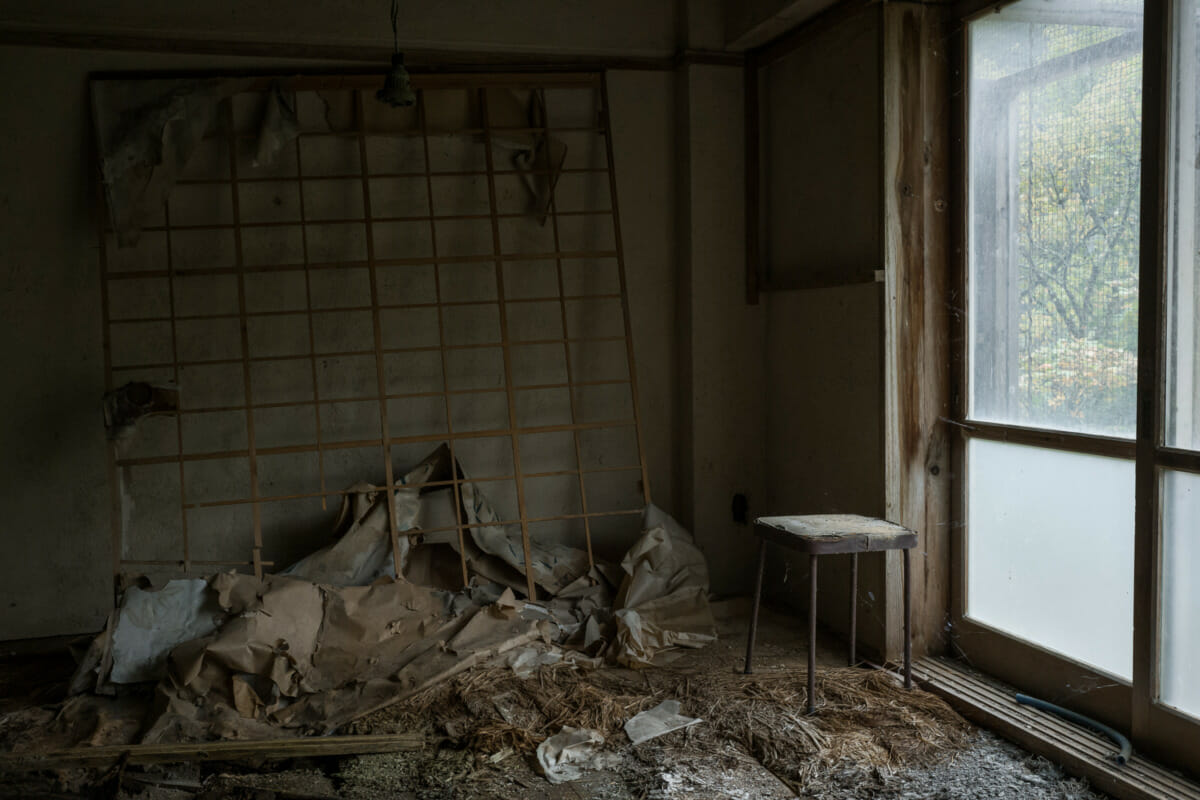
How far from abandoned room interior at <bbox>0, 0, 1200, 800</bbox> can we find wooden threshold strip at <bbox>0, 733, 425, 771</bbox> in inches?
0.6

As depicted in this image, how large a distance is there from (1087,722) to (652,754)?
A: 140 cm

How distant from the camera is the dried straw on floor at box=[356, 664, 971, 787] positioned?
3.10m

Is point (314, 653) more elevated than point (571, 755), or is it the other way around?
point (314, 653)

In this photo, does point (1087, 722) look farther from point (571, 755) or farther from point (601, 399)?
point (601, 399)

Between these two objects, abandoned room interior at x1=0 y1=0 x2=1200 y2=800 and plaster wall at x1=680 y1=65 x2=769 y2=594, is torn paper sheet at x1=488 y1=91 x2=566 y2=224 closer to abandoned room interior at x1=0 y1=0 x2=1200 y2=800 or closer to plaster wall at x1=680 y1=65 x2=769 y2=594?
abandoned room interior at x1=0 y1=0 x2=1200 y2=800

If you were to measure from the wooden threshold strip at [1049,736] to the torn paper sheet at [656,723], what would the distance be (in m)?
0.95

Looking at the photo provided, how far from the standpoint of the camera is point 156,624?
371 cm

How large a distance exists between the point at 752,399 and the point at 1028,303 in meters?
1.80

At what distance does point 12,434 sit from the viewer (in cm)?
432

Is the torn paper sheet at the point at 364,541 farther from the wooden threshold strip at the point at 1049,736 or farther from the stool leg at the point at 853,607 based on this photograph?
the wooden threshold strip at the point at 1049,736

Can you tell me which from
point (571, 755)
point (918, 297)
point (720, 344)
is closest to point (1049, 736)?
point (571, 755)

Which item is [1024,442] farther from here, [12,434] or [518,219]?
[12,434]

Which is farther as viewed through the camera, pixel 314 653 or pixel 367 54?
pixel 367 54

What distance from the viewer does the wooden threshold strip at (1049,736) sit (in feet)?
8.91
